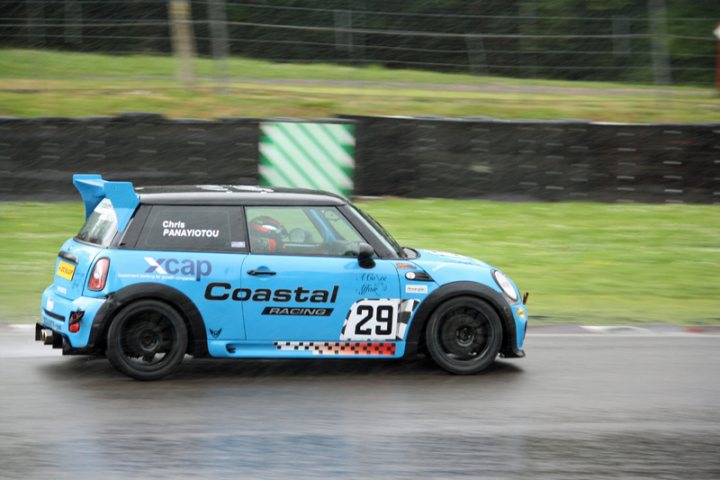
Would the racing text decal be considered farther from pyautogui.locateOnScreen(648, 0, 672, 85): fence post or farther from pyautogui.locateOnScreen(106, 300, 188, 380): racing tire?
pyautogui.locateOnScreen(648, 0, 672, 85): fence post

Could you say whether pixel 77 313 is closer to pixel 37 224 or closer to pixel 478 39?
pixel 37 224

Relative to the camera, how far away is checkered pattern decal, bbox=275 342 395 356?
773cm

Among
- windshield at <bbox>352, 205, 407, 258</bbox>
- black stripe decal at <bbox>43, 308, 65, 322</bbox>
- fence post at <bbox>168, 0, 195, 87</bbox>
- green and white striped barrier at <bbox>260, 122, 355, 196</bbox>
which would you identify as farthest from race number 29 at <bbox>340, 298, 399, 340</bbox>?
fence post at <bbox>168, 0, 195, 87</bbox>

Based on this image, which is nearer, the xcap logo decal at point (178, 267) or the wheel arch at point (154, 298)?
the wheel arch at point (154, 298)

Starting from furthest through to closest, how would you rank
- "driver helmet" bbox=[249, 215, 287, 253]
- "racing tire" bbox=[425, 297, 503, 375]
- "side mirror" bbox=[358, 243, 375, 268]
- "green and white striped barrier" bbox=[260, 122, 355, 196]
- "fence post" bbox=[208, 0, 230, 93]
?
"fence post" bbox=[208, 0, 230, 93] → "green and white striped barrier" bbox=[260, 122, 355, 196] → "racing tire" bbox=[425, 297, 503, 375] → "driver helmet" bbox=[249, 215, 287, 253] → "side mirror" bbox=[358, 243, 375, 268]

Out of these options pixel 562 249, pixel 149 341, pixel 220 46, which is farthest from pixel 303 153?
pixel 149 341

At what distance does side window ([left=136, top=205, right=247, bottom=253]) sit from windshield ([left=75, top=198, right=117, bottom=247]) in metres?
0.23

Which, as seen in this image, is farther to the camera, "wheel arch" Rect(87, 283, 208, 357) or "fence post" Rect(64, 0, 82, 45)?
"fence post" Rect(64, 0, 82, 45)

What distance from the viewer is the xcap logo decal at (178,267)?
757cm

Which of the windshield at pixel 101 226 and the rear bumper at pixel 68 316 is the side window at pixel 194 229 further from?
the rear bumper at pixel 68 316

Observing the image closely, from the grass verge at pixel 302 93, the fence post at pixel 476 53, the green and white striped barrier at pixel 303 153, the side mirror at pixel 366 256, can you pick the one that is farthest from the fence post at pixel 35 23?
the side mirror at pixel 366 256

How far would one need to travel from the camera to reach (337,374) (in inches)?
315

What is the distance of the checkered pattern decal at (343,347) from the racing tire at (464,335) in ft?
1.05

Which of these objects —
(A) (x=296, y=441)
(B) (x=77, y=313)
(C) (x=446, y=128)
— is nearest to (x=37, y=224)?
(C) (x=446, y=128)
